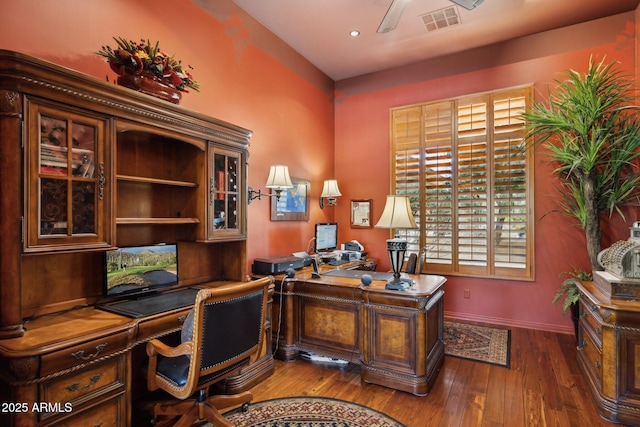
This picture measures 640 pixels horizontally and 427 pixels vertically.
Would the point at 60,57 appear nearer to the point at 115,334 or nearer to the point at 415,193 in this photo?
the point at 115,334

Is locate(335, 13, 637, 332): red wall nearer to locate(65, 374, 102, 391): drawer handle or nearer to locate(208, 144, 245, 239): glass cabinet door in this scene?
locate(208, 144, 245, 239): glass cabinet door

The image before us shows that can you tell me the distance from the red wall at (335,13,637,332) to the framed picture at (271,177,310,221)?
0.92 m

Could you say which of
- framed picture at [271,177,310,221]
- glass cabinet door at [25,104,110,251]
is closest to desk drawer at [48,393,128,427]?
glass cabinet door at [25,104,110,251]

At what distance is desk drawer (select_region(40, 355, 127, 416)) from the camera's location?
1533 millimetres

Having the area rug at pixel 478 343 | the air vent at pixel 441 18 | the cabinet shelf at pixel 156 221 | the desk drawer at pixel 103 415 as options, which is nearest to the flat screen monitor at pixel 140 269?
the cabinet shelf at pixel 156 221

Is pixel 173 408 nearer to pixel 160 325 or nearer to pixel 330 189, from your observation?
pixel 160 325

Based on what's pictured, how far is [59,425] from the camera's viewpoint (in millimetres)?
1542

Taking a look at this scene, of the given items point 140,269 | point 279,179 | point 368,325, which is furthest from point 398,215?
point 140,269

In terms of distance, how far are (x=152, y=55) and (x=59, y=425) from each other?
2106 mm

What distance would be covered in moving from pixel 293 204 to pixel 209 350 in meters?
2.54

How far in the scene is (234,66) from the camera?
3.37 meters

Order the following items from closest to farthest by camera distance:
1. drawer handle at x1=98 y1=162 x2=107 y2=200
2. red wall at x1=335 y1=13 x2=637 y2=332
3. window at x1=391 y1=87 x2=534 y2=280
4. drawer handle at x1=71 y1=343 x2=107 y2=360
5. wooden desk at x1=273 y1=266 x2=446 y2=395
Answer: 1. drawer handle at x1=71 y1=343 x2=107 y2=360
2. drawer handle at x1=98 y1=162 x2=107 y2=200
3. wooden desk at x1=273 y1=266 x2=446 y2=395
4. red wall at x1=335 y1=13 x2=637 y2=332
5. window at x1=391 y1=87 x2=534 y2=280

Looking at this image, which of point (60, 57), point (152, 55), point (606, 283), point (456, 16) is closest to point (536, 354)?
point (606, 283)

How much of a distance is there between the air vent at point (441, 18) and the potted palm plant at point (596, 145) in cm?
130
